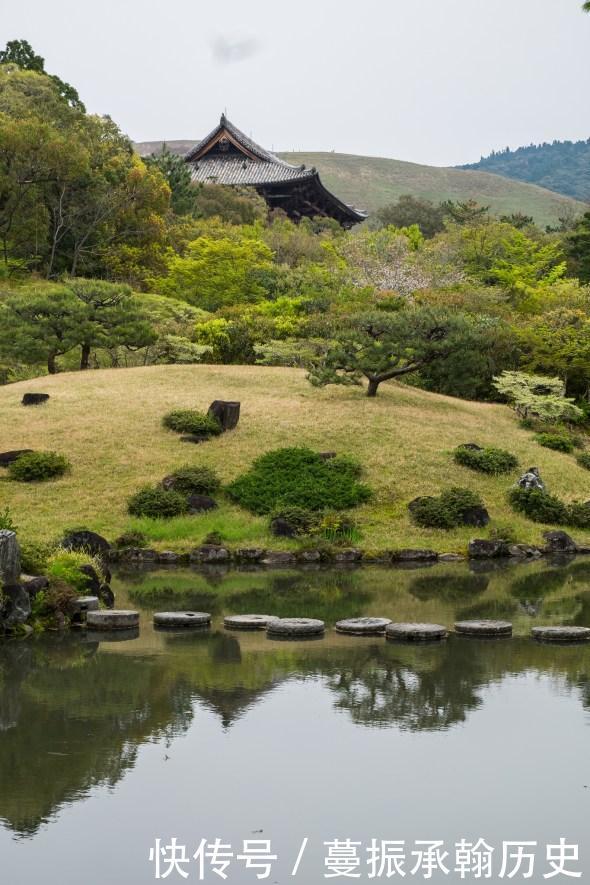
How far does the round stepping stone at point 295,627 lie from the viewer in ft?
58.4

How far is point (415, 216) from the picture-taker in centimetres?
9869

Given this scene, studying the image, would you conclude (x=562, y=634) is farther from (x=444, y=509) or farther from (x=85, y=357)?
(x=85, y=357)

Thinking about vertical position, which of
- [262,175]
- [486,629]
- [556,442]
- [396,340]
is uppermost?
[262,175]

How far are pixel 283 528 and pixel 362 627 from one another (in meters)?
9.78

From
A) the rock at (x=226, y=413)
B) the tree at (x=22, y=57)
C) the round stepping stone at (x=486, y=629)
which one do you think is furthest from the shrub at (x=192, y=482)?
the tree at (x=22, y=57)

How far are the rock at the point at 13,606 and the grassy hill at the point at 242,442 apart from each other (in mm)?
7628

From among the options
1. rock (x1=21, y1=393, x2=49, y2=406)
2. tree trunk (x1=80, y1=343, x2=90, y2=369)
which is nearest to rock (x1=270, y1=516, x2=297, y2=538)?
rock (x1=21, y1=393, x2=49, y2=406)

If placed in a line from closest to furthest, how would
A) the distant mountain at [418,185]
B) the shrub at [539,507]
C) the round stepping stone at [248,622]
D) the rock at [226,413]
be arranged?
the round stepping stone at [248,622], the shrub at [539,507], the rock at [226,413], the distant mountain at [418,185]

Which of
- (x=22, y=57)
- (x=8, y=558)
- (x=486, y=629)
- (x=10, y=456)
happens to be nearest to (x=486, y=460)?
(x=10, y=456)

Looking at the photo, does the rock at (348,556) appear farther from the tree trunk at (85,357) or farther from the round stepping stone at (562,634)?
the tree trunk at (85,357)

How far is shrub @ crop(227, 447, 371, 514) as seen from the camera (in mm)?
28766

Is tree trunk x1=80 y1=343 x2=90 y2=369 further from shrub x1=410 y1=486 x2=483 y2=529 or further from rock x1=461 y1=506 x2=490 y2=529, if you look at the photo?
rock x1=461 y1=506 x2=490 y2=529

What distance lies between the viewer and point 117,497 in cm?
2891

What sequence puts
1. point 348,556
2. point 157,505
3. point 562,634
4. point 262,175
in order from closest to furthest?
point 562,634, point 348,556, point 157,505, point 262,175
